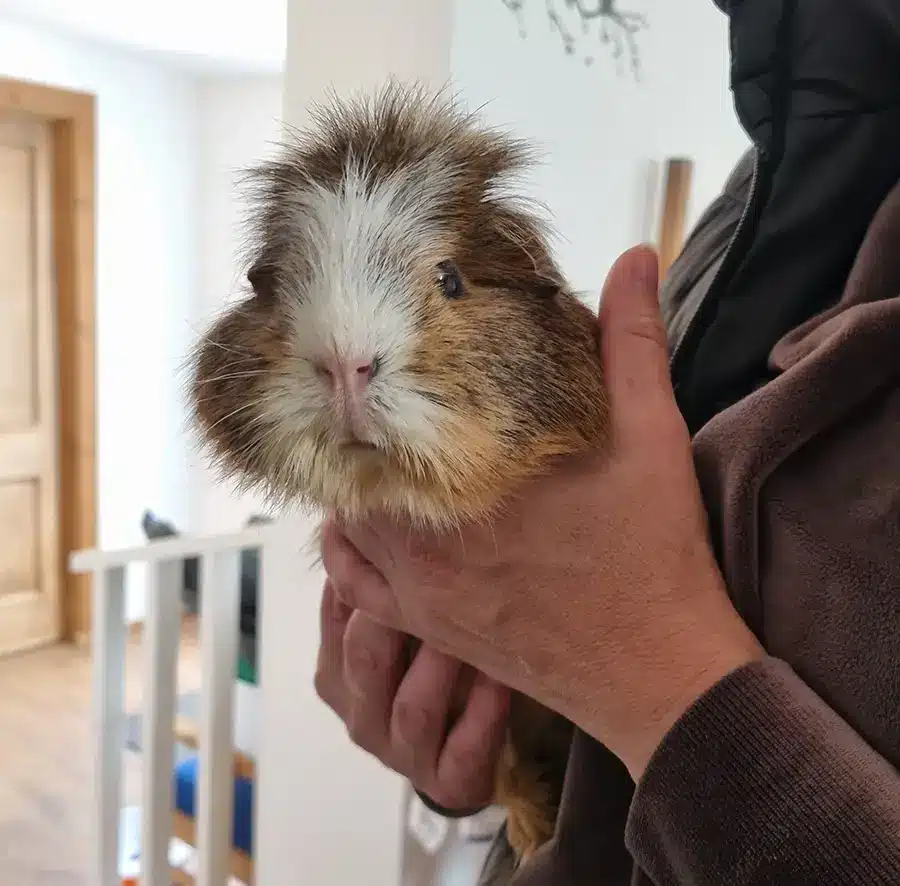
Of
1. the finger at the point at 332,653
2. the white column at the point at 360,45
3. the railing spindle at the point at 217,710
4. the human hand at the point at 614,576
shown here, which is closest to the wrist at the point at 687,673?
the human hand at the point at 614,576

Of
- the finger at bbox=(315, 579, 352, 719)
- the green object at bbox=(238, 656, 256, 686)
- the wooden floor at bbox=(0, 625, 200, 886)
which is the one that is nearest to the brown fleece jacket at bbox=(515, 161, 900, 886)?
the finger at bbox=(315, 579, 352, 719)

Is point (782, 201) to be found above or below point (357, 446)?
above

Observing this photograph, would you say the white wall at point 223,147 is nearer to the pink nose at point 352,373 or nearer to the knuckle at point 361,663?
the knuckle at point 361,663

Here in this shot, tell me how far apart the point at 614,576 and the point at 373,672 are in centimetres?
31

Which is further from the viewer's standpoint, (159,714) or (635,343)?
(159,714)

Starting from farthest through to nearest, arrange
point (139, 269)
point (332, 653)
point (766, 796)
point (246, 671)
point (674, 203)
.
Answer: point (139, 269) < point (246, 671) < point (674, 203) < point (332, 653) < point (766, 796)

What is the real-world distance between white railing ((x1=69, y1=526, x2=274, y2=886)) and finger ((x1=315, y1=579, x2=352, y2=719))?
84 centimetres

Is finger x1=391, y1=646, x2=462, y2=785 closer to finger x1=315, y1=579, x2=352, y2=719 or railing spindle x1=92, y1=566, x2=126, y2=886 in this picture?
finger x1=315, y1=579, x2=352, y2=719

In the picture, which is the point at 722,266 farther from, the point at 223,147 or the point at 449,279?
the point at 223,147

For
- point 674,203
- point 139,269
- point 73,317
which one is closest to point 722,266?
point 674,203

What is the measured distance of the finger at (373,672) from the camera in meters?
0.76

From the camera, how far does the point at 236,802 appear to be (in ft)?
7.07

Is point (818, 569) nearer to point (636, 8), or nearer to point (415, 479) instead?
point (415, 479)

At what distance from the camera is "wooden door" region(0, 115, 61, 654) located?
353cm
